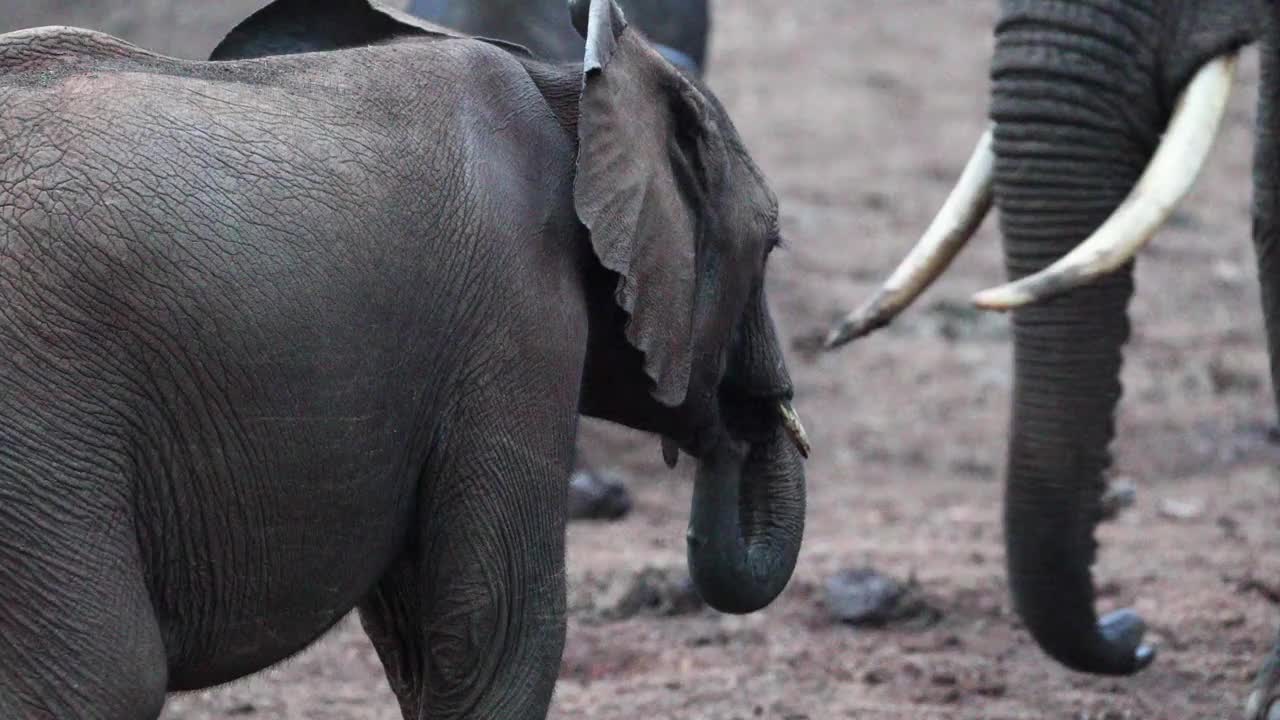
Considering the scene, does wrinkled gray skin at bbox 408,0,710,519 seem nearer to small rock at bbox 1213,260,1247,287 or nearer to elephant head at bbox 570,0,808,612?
elephant head at bbox 570,0,808,612

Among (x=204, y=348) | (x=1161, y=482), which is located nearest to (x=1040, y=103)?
(x=204, y=348)

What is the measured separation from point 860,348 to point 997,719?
4891 millimetres

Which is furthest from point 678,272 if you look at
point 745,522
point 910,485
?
point 910,485

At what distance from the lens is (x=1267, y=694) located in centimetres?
502

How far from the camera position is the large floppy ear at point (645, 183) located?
352 centimetres

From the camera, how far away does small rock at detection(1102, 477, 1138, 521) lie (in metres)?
7.47

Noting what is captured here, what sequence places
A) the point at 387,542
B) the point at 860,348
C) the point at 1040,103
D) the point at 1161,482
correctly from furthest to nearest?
1. the point at 860,348
2. the point at 1161,482
3. the point at 1040,103
4. the point at 387,542

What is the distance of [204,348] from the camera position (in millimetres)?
3064

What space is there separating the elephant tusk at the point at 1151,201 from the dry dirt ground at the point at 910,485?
52.4 inches

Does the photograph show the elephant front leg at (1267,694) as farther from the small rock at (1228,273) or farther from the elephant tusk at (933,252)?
the small rock at (1228,273)

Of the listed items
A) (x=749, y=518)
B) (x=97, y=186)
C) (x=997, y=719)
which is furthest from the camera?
(x=997, y=719)

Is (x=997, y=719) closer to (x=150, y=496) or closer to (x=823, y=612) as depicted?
(x=823, y=612)

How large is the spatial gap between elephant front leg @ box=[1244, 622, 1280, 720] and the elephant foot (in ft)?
9.02

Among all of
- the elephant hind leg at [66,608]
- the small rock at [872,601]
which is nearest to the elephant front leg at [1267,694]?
the small rock at [872,601]
